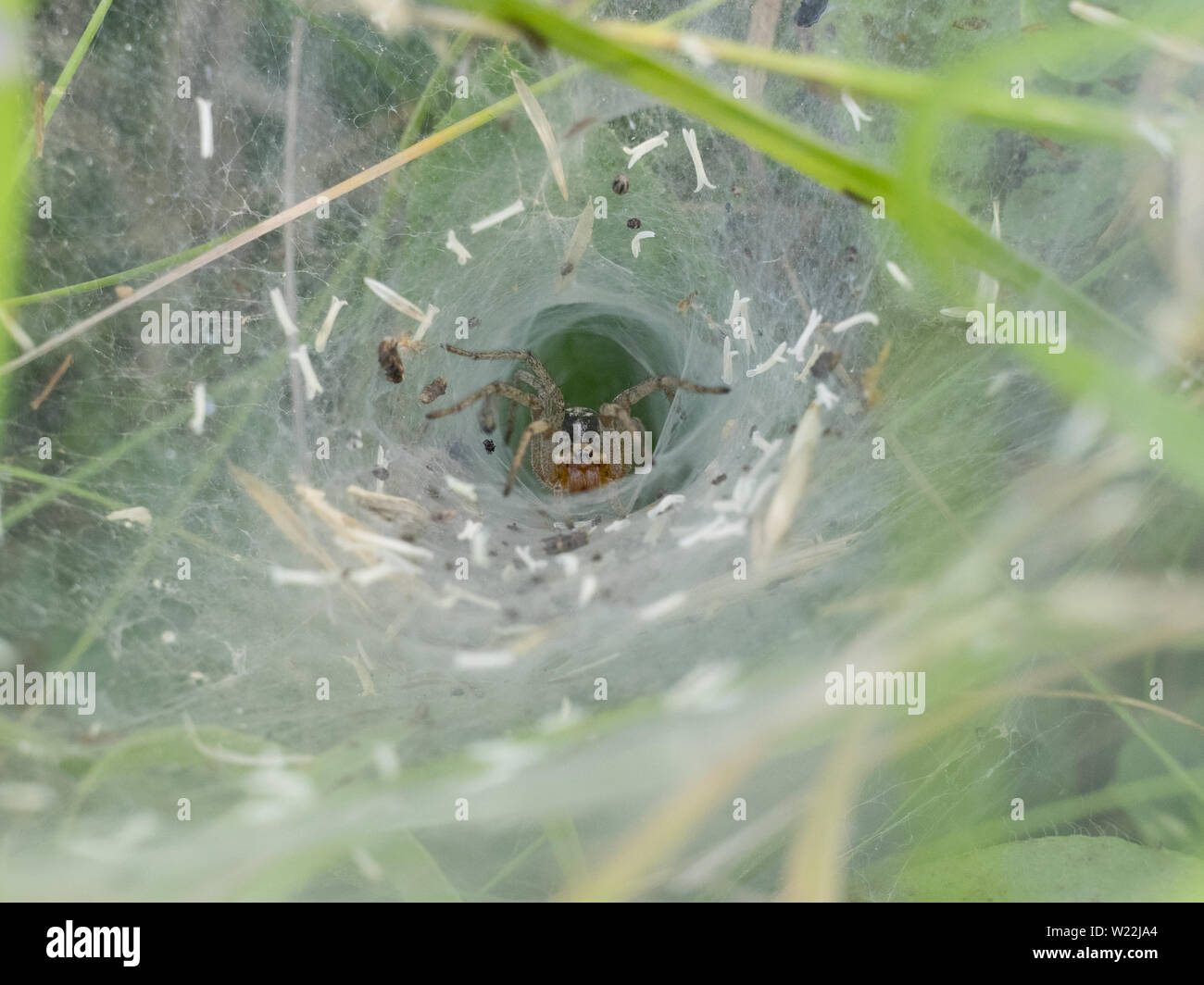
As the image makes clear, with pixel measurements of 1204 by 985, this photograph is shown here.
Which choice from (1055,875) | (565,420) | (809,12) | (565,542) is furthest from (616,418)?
(1055,875)

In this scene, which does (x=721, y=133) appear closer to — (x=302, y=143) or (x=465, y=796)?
(x=302, y=143)

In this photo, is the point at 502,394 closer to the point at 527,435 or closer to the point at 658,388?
the point at 527,435

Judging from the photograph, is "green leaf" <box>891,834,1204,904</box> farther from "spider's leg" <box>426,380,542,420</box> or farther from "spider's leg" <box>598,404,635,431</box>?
"spider's leg" <box>426,380,542,420</box>

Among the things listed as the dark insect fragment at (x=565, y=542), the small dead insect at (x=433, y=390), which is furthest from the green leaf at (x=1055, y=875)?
the small dead insect at (x=433, y=390)

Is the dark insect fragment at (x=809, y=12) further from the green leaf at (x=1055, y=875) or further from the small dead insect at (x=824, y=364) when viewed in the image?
the green leaf at (x=1055, y=875)

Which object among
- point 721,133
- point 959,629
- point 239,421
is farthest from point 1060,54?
point 239,421

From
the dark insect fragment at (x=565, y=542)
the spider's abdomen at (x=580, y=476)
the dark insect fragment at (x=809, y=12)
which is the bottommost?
the dark insect fragment at (x=565, y=542)
